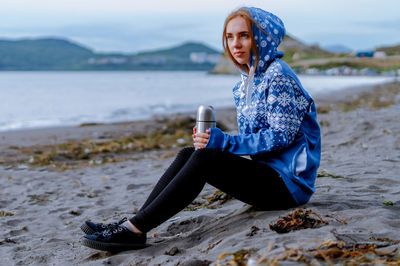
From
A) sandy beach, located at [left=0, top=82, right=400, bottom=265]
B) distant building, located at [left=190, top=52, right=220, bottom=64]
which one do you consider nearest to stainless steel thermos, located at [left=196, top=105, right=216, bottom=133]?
sandy beach, located at [left=0, top=82, right=400, bottom=265]

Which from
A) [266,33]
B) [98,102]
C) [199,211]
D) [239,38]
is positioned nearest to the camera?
[266,33]

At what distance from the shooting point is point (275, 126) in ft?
9.25

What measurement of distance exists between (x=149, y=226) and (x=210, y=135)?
0.80m

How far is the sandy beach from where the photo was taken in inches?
93.9

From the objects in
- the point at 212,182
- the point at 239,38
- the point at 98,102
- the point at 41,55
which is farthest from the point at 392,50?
the point at 41,55

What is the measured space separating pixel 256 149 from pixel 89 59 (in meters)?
144

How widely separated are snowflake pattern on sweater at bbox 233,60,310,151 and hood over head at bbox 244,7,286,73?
0.07m

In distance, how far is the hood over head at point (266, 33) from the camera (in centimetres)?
288

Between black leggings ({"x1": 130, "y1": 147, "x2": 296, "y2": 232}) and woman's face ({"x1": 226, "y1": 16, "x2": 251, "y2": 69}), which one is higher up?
woman's face ({"x1": 226, "y1": 16, "x2": 251, "y2": 69})

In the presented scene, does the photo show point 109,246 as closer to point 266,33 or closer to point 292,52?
point 266,33

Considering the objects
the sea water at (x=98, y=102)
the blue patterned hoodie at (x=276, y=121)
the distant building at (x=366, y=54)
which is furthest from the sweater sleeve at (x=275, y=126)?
the sea water at (x=98, y=102)

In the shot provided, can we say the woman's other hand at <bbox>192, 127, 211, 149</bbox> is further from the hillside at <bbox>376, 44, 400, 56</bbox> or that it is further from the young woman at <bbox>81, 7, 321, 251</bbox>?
the hillside at <bbox>376, 44, 400, 56</bbox>

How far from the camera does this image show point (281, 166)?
2955 mm

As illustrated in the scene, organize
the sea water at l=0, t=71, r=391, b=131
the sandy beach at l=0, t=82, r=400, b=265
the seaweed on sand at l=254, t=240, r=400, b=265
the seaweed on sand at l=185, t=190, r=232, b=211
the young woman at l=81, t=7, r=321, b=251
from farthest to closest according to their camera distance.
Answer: the sea water at l=0, t=71, r=391, b=131 < the seaweed on sand at l=185, t=190, r=232, b=211 < the young woman at l=81, t=7, r=321, b=251 < the sandy beach at l=0, t=82, r=400, b=265 < the seaweed on sand at l=254, t=240, r=400, b=265
